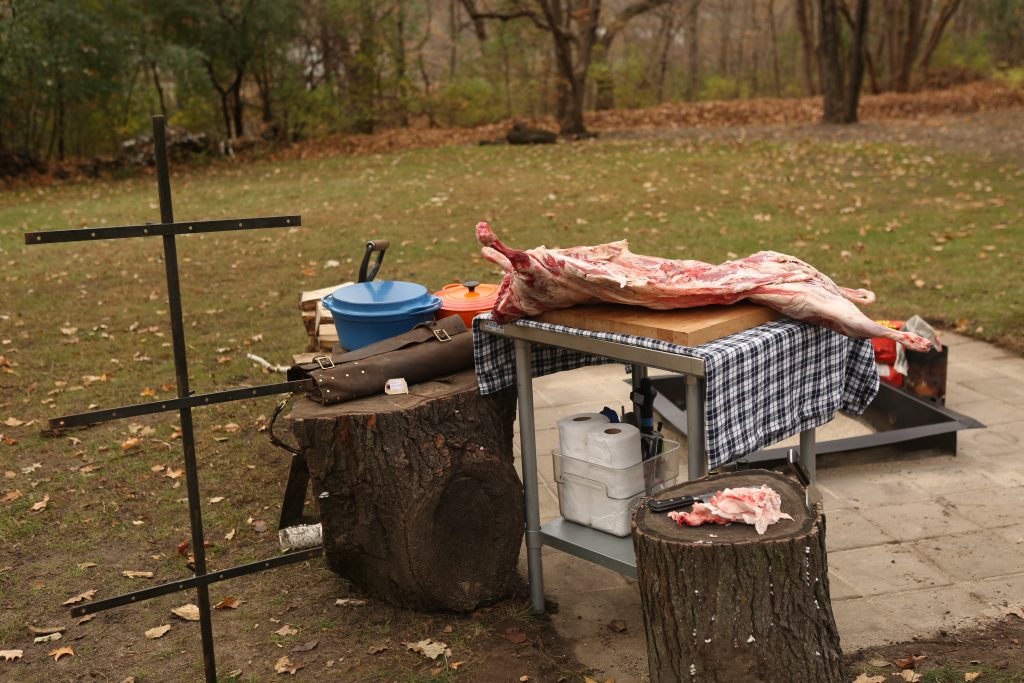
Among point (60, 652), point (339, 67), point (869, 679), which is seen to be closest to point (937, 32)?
point (339, 67)

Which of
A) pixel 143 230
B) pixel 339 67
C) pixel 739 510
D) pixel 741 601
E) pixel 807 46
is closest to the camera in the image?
pixel 741 601

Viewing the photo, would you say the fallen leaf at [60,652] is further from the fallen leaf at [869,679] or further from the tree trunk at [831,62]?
the tree trunk at [831,62]

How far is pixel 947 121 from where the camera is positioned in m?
20.4

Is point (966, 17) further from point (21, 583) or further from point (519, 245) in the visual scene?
point (21, 583)

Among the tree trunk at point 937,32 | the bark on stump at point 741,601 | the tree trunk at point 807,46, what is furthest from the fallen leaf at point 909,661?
the tree trunk at point 807,46

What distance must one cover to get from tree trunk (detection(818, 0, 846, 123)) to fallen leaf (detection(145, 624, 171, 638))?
18232 millimetres

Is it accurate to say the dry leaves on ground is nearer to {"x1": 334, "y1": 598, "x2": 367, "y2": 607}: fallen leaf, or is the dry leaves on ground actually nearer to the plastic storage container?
{"x1": 334, "y1": 598, "x2": 367, "y2": 607}: fallen leaf

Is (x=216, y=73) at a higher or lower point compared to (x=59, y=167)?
higher

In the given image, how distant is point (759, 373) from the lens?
135 inches

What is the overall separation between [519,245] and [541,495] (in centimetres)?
671

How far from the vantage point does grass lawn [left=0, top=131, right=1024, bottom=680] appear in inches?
170

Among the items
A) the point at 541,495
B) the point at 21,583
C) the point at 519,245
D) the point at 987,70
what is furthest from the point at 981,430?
the point at 987,70

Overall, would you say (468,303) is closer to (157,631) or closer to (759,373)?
(759,373)

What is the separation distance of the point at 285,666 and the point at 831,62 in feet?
60.9
